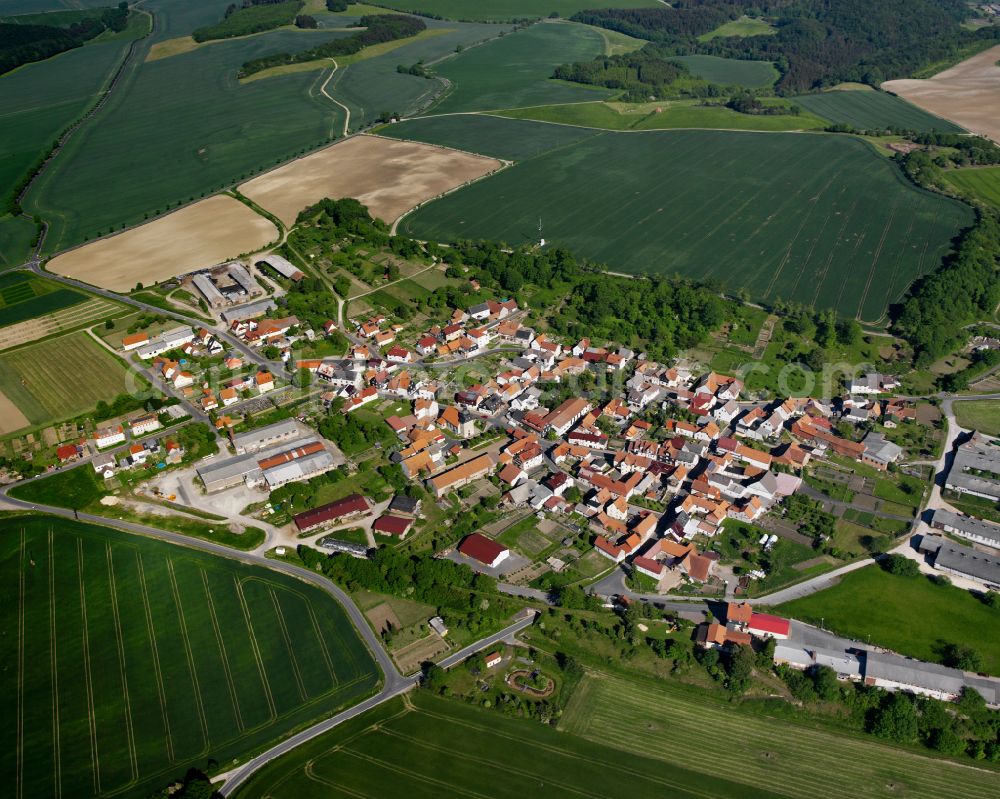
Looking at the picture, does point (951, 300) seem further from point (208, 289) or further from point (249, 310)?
point (208, 289)

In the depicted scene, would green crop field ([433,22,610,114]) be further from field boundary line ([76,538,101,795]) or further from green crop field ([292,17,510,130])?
field boundary line ([76,538,101,795])

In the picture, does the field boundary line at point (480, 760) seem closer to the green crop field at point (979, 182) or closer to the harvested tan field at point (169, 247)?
the harvested tan field at point (169, 247)

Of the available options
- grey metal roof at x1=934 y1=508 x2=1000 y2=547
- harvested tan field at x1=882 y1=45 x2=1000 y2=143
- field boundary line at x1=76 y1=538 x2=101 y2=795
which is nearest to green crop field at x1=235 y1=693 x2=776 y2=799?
field boundary line at x1=76 y1=538 x2=101 y2=795

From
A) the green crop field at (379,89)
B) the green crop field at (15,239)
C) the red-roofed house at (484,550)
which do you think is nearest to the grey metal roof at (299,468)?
the red-roofed house at (484,550)

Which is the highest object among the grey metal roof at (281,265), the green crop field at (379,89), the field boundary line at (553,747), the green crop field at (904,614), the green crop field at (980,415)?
the green crop field at (379,89)

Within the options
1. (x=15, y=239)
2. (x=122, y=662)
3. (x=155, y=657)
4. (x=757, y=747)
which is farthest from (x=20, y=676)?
(x=15, y=239)

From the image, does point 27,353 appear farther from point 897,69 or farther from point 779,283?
point 897,69

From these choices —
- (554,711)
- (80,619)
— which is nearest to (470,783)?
(554,711)
